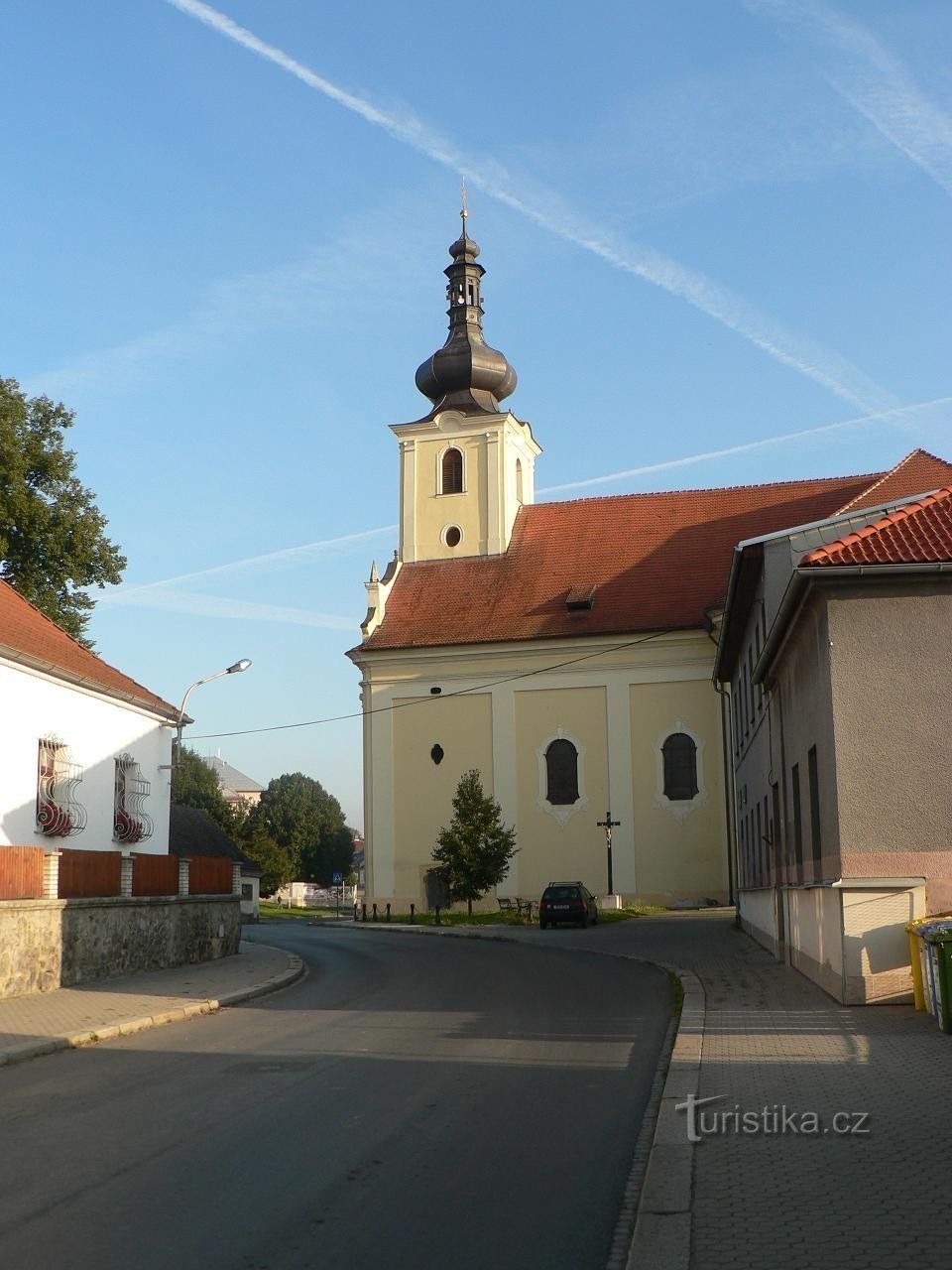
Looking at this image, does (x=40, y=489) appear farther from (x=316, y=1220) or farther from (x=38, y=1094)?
(x=316, y=1220)

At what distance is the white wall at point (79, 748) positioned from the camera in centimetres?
2227

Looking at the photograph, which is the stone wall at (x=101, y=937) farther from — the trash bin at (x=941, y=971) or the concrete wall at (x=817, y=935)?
the trash bin at (x=941, y=971)

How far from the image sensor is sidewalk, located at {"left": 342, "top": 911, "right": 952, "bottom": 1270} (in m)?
5.71

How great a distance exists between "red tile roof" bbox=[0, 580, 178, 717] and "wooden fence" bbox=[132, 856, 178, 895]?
345 cm

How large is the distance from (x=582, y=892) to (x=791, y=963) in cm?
1706

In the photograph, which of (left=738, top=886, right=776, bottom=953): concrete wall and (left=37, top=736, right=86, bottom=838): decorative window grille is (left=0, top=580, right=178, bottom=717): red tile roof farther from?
(left=738, top=886, right=776, bottom=953): concrete wall

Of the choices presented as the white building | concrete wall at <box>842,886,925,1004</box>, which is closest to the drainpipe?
the white building

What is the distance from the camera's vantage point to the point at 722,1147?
7.71 metres

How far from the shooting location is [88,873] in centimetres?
2111

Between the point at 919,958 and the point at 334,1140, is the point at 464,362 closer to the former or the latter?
the point at 919,958

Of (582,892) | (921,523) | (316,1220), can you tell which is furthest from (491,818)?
(316,1220)

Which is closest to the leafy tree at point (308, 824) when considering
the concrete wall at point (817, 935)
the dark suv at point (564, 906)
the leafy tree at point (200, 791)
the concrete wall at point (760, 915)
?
the leafy tree at point (200, 791)

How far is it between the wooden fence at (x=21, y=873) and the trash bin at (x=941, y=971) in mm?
12252

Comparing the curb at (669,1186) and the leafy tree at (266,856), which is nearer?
the curb at (669,1186)
